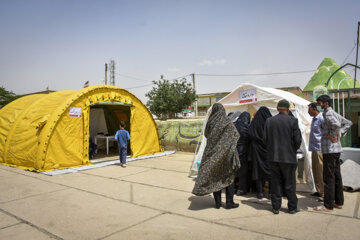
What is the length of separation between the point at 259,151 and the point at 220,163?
1.24 m

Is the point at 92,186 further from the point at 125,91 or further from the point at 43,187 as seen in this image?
the point at 125,91

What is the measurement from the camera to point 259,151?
529cm


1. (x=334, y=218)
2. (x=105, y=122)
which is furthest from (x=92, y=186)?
(x=105, y=122)

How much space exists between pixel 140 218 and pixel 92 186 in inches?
104

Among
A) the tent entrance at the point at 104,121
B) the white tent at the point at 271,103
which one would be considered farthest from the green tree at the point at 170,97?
the white tent at the point at 271,103

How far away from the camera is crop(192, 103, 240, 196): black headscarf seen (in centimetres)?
445

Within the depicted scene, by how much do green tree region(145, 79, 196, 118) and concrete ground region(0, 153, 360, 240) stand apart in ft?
65.7

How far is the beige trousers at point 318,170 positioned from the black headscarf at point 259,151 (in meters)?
0.90

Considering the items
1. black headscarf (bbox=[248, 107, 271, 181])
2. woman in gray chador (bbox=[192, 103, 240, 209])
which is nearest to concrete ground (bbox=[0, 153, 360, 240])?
woman in gray chador (bbox=[192, 103, 240, 209])

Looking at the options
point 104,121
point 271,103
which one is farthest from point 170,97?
point 271,103

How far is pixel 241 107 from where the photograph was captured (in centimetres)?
758

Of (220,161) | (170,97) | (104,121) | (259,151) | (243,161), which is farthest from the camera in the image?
(170,97)

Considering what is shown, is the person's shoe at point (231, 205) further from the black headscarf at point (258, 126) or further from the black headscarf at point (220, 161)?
the black headscarf at point (258, 126)

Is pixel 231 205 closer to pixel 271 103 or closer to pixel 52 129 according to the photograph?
pixel 271 103
